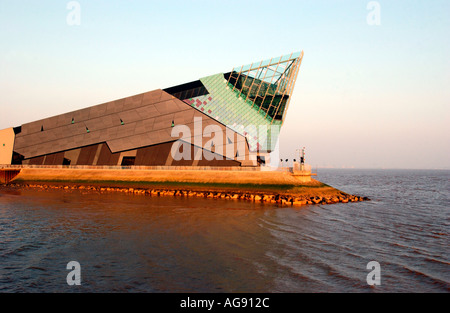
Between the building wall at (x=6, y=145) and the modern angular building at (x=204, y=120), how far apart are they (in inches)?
951

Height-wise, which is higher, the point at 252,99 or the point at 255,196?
the point at 252,99

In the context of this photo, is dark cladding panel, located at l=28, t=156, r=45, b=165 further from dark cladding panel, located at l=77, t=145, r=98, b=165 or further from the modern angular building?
the modern angular building

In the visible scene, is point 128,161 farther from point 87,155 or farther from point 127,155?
point 87,155

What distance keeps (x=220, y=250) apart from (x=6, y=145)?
74.5 m

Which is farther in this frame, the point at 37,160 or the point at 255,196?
the point at 37,160

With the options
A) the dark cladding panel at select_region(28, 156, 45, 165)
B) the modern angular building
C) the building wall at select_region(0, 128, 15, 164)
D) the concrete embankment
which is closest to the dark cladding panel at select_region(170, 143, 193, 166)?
the modern angular building

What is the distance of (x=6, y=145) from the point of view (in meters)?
73.9

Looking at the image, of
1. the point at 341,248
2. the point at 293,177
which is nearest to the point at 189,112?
the point at 293,177

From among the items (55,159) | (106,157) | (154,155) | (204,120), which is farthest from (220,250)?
(55,159)

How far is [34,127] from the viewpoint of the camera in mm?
70312

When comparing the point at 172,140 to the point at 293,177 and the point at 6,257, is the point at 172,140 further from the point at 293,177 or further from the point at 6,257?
the point at 6,257

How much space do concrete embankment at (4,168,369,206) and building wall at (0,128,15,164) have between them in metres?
16.7

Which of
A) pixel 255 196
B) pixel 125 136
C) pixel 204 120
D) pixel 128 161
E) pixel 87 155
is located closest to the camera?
pixel 255 196

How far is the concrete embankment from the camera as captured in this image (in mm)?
40500
